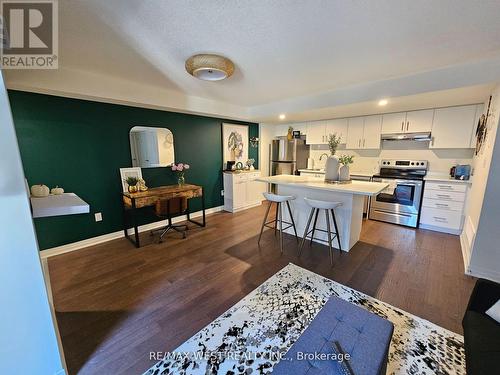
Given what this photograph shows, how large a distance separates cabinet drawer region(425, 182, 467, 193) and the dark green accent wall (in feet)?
15.0

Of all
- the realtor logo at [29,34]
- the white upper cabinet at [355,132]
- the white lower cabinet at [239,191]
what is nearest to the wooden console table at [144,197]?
the white lower cabinet at [239,191]

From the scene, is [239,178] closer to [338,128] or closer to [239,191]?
[239,191]

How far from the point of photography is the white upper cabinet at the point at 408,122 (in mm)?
3739

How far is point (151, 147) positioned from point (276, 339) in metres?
3.45

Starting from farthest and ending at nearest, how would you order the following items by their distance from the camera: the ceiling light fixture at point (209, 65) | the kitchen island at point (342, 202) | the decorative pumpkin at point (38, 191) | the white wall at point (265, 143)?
the white wall at point (265, 143), the kitchen island at point (342, 202), the ceiling light fixture at point (209, 65), the decorative pumpkin at point (38, 191)

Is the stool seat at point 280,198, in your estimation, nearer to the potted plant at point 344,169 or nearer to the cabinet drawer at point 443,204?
the potted plant at point 344,169

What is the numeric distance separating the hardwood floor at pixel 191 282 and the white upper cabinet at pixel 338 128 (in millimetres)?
2255

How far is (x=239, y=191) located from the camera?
16.1ft

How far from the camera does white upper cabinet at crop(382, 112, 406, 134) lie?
157 inches

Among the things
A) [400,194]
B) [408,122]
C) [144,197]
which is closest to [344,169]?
[400,194]

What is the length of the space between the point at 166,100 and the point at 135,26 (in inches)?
68.5

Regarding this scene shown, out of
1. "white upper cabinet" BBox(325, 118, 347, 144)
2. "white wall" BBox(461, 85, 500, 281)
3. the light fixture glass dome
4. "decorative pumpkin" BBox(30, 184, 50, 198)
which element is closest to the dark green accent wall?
"decorative pumpkin" BBox(30, 184, 50, 198)

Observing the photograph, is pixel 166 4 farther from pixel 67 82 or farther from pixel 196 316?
pixel 196 316

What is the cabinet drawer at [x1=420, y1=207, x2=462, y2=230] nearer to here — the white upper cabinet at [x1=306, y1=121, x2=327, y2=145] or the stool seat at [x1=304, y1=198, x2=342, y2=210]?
the stool seat at [x1=304, y1=198, x2=342, y2=210]
